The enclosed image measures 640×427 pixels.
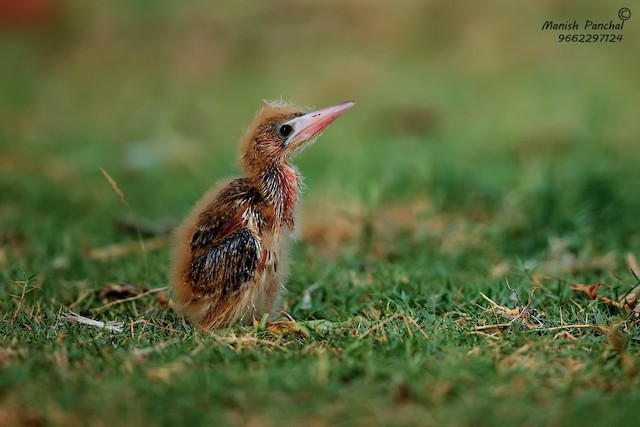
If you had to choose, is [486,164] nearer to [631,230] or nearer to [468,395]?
[631,230]

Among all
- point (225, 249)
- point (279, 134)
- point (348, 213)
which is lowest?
point (348, 213)

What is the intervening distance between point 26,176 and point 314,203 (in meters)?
2.55

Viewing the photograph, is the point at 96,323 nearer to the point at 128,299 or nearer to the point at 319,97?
the point at 128,299

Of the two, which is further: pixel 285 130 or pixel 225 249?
pixel 285 130

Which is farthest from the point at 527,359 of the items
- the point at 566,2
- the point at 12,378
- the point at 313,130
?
the point at 566,2

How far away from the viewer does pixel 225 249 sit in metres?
3.99

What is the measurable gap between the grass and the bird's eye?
564mm

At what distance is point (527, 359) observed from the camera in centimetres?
346

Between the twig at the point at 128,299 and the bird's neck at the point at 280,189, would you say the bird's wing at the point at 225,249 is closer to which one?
the bird's neck at the point at 280,189

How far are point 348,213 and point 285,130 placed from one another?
2147 millimetres

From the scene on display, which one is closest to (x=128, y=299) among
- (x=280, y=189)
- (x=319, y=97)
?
(x=280, y=189)

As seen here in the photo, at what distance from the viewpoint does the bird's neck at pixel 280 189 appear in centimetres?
420

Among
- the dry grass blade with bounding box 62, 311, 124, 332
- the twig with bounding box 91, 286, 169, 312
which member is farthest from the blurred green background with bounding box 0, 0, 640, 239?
the dry grass blade with bounding box 62, 311, 124, 332

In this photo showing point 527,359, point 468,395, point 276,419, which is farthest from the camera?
point 527,359
